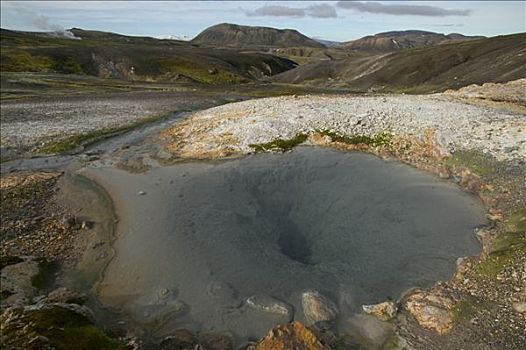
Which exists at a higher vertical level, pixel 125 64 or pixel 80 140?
pixel 125 64

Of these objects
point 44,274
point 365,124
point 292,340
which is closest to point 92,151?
point 44,274

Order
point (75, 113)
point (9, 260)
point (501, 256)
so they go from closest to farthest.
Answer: point (501, 256) < point (9, 260) < point (75, 113)

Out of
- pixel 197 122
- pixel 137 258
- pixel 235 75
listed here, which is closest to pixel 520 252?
pixel 137 258

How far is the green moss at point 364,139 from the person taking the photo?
34.3m

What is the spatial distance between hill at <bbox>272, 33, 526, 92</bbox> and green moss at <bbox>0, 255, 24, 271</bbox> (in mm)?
73580

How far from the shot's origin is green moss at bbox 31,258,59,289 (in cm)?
1814

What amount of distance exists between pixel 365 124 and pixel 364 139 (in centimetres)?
274

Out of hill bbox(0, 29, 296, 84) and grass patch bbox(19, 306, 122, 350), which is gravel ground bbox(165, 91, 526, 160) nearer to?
grass patch bbox(19, 306, 122, 350)

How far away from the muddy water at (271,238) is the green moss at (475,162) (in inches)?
89.4

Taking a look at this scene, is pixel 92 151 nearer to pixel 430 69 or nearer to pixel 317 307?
pixel 317 307

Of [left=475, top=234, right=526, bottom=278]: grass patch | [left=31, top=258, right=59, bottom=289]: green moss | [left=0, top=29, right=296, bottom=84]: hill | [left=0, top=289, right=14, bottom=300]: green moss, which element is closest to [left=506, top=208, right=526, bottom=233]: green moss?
[left=475, top=234, right=526, bottom=278]: grass patch

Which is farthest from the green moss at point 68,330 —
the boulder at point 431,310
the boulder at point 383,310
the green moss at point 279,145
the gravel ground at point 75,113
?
the gravel ground at point 75,113

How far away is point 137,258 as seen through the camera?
19.9 meters

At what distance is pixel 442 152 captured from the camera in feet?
100
